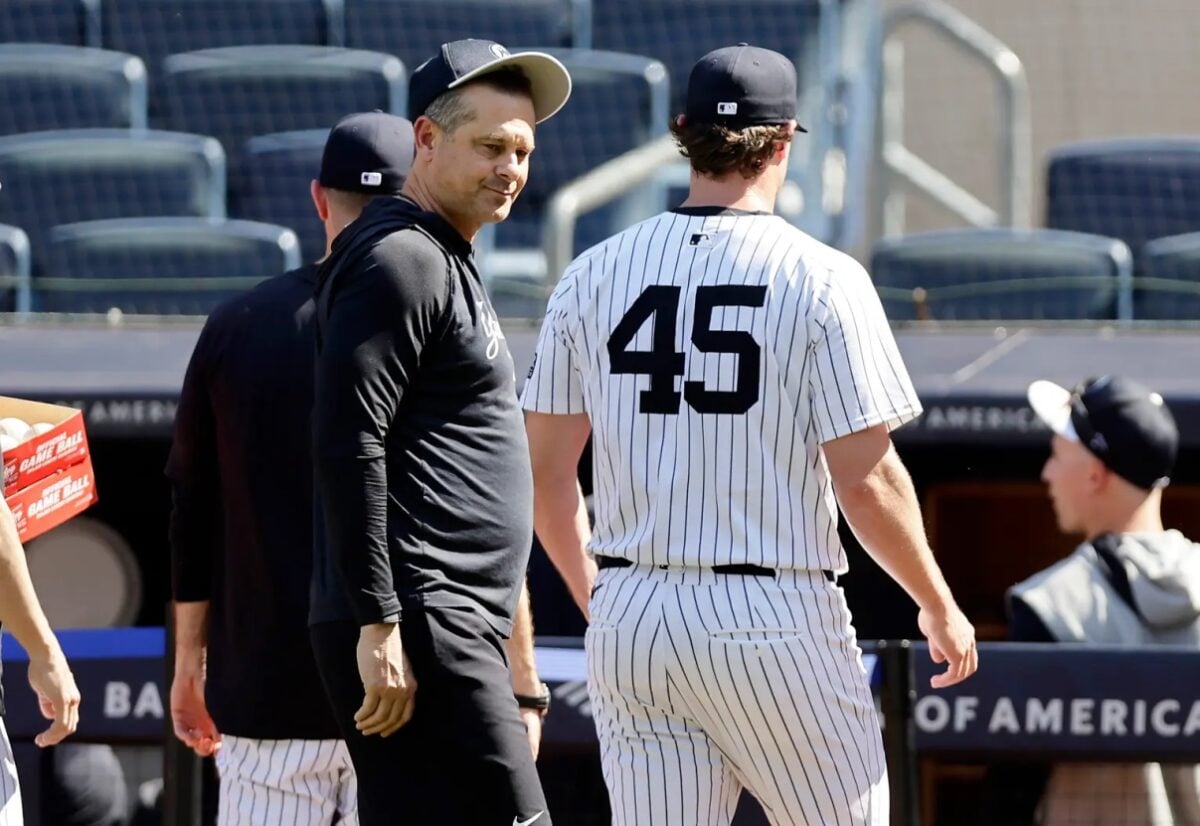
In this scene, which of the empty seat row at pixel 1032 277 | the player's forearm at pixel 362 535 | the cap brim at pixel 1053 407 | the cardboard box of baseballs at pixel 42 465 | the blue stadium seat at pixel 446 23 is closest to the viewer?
the player's forearm at pixel 362 535

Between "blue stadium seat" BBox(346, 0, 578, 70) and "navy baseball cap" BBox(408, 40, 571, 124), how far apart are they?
5127mm

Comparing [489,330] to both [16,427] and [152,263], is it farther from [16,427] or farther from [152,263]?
[152,263]

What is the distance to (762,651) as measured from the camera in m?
2.42

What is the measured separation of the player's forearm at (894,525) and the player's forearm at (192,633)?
3.19ft

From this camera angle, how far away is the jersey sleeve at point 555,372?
262 centimetres

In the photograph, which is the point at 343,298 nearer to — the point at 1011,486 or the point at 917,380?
the point at 917,380

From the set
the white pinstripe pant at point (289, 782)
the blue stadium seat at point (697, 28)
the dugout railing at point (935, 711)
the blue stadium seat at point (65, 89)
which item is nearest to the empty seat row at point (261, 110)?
the blue stadium seat at point (65, 89)

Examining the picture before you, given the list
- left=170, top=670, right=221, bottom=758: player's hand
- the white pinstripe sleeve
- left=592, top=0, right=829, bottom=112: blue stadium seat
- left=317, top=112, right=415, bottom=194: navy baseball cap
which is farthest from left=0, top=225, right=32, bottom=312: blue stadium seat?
the white pinstripe sleeve

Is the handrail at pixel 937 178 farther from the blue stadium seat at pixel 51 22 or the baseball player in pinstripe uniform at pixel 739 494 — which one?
the baseball player in pinstripe uniform at pixel 739 494

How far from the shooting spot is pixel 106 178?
6469 millimetres

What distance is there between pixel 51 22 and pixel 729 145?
5604 millimetres

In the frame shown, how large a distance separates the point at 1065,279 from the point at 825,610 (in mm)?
3644

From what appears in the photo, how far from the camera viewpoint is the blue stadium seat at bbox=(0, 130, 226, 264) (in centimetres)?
641

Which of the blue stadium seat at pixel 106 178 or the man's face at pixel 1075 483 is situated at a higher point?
the blue stadium seat at pixel 106 178
